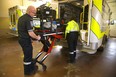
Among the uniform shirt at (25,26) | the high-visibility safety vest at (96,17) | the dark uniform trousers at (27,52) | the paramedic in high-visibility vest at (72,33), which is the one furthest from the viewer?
the paramedic in high-visibility vest at (72,33)

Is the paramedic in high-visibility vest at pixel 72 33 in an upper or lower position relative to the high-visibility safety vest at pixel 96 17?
lower

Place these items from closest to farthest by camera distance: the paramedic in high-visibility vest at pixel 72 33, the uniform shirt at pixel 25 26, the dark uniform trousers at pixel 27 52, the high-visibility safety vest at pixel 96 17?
the uniform shirt at pixel 25 26
the dark uniform trousers at pixel 27 52
the high-visibility safety vest at pixel 96 17
the paramedic in high-visibility vest at pixel 72 33

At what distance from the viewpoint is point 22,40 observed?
357 centimetres

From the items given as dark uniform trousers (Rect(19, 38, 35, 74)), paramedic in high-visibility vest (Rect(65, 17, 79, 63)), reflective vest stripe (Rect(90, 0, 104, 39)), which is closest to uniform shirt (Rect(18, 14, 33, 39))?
dark uniform trousers (Rect(19, 38, 35, 74))

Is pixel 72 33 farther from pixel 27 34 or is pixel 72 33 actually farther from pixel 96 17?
pixel 27 34

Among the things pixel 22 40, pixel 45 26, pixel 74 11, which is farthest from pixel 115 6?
pixel 22 40

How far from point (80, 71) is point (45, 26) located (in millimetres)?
1554

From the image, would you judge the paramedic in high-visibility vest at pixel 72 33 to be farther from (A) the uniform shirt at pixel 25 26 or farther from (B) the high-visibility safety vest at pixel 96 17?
(A) the uniform shirt at pixel 25 26

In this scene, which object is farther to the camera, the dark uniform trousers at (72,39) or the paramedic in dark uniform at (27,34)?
the dark uniform trousers at (72,39)

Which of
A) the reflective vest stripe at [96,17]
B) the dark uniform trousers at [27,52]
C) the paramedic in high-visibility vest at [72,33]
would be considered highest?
the reflective vest stripe at [96,17]

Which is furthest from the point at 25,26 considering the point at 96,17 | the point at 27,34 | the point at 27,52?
the point at 96,17

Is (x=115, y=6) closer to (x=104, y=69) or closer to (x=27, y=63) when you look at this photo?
(x=104, y=69)

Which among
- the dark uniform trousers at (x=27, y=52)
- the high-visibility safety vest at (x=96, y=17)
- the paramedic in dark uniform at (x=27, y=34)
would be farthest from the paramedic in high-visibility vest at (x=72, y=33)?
the dark uniform trousers at (x=27, y=52)

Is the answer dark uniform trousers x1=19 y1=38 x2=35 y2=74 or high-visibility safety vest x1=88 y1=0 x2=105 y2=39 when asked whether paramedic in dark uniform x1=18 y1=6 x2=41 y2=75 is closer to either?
dark uniform trousers x1=19 y1=38 x2=35 y2=74
